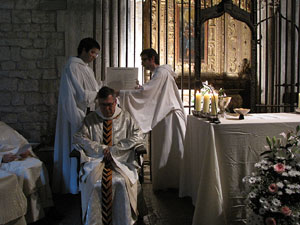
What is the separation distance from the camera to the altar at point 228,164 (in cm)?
250

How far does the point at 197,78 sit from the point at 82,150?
5.02 ft

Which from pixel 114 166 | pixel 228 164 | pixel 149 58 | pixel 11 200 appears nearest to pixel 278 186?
pixel 228 164

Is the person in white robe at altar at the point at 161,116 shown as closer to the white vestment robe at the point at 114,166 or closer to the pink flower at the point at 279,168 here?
the white vestment robe at the point at 114,166

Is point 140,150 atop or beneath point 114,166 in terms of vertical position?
atop

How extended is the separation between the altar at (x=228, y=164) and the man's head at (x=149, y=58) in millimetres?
1474

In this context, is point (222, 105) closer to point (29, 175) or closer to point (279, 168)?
point (279, 168)

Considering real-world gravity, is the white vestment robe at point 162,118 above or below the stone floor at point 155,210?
above

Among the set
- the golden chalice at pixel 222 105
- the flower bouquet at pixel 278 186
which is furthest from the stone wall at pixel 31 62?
the flower bouquet at pixel 278 186

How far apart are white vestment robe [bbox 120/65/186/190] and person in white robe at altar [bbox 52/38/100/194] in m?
0.46

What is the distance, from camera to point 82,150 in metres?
2.78

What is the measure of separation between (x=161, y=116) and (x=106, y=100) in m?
1.11

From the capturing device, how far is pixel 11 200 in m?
2.46

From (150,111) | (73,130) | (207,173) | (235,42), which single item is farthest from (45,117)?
(235,42)

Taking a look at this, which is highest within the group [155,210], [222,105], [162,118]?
[222,105]
